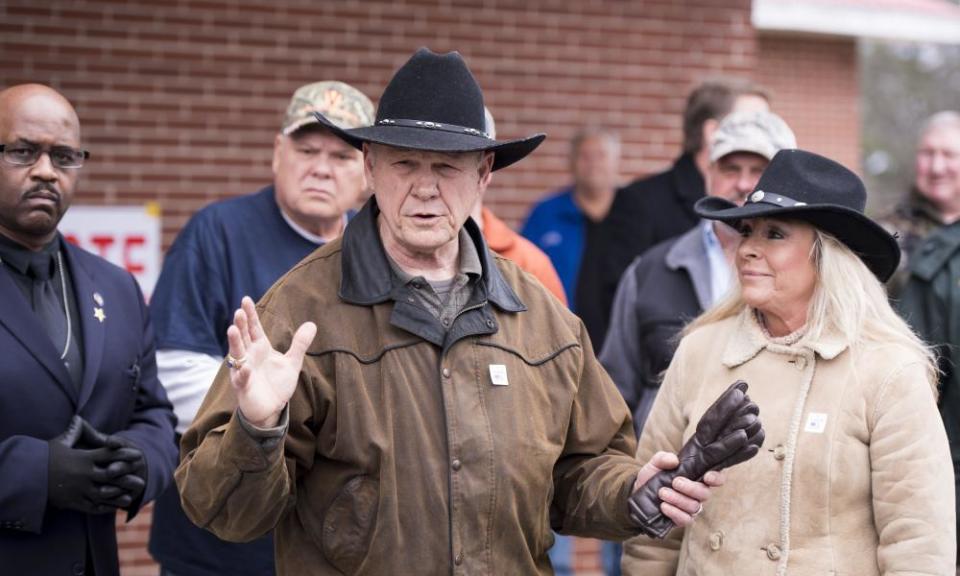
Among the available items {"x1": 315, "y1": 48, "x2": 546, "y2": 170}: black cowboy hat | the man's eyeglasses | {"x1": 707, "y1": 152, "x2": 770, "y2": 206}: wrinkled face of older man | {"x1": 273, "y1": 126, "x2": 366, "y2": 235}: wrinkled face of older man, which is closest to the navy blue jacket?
the man's eyeglasses

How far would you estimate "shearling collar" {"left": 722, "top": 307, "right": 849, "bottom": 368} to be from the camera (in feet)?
10.9

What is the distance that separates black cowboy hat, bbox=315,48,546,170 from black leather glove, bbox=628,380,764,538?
0.80 m

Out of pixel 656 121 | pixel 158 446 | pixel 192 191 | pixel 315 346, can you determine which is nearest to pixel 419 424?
pixel 315 346

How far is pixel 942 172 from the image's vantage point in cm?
581

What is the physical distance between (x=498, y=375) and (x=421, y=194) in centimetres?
47

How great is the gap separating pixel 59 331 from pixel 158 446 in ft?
1.41

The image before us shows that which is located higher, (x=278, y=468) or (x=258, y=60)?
(x=258, y=60)

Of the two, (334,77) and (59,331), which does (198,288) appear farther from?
(334,77)

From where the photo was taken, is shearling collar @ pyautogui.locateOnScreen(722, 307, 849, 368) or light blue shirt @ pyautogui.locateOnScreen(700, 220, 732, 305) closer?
→ shearling collar @ pyautogui.locateOnScreen(722, 307, 849, 368)

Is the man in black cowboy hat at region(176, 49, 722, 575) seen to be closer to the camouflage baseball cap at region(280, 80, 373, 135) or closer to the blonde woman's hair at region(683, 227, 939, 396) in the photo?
the blonde woman's hair at region(683, 227, 939, 396)

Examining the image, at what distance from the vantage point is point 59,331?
3.60 meters

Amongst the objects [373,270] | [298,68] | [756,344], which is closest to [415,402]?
[373,270]

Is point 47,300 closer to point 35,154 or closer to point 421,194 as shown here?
point 35,154

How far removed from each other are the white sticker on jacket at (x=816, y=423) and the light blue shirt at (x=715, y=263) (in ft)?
4.18
